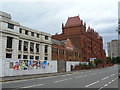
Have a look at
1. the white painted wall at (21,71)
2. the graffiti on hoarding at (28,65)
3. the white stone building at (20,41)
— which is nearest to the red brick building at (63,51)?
the white stone building at (20,41)

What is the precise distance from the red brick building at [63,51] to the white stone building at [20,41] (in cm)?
357

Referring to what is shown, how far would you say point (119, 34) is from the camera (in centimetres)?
1656

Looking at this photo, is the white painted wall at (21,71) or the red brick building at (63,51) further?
the red brick building at (63,51)

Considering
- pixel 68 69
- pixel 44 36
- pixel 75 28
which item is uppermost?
pixel 75 28

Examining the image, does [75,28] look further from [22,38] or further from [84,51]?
[22,38]

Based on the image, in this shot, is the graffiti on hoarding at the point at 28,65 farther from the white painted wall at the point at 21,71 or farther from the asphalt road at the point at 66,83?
the asphalt road at the point at 66,83

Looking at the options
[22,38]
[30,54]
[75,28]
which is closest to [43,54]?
[30,54]

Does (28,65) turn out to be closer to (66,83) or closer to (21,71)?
(21,71)

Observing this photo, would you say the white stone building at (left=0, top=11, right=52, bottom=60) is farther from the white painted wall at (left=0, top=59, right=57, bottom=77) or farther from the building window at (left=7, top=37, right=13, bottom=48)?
the white painted wall at (left=0, top=59, right=57, bottom=77)

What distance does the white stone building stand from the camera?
2394 cm

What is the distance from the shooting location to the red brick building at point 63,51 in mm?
40194

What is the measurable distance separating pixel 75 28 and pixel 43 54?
1247 inches

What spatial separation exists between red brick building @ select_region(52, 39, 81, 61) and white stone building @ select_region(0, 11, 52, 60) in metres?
3.57

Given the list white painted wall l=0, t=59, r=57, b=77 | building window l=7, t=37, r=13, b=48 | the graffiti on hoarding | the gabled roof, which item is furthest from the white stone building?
the gabled roof
